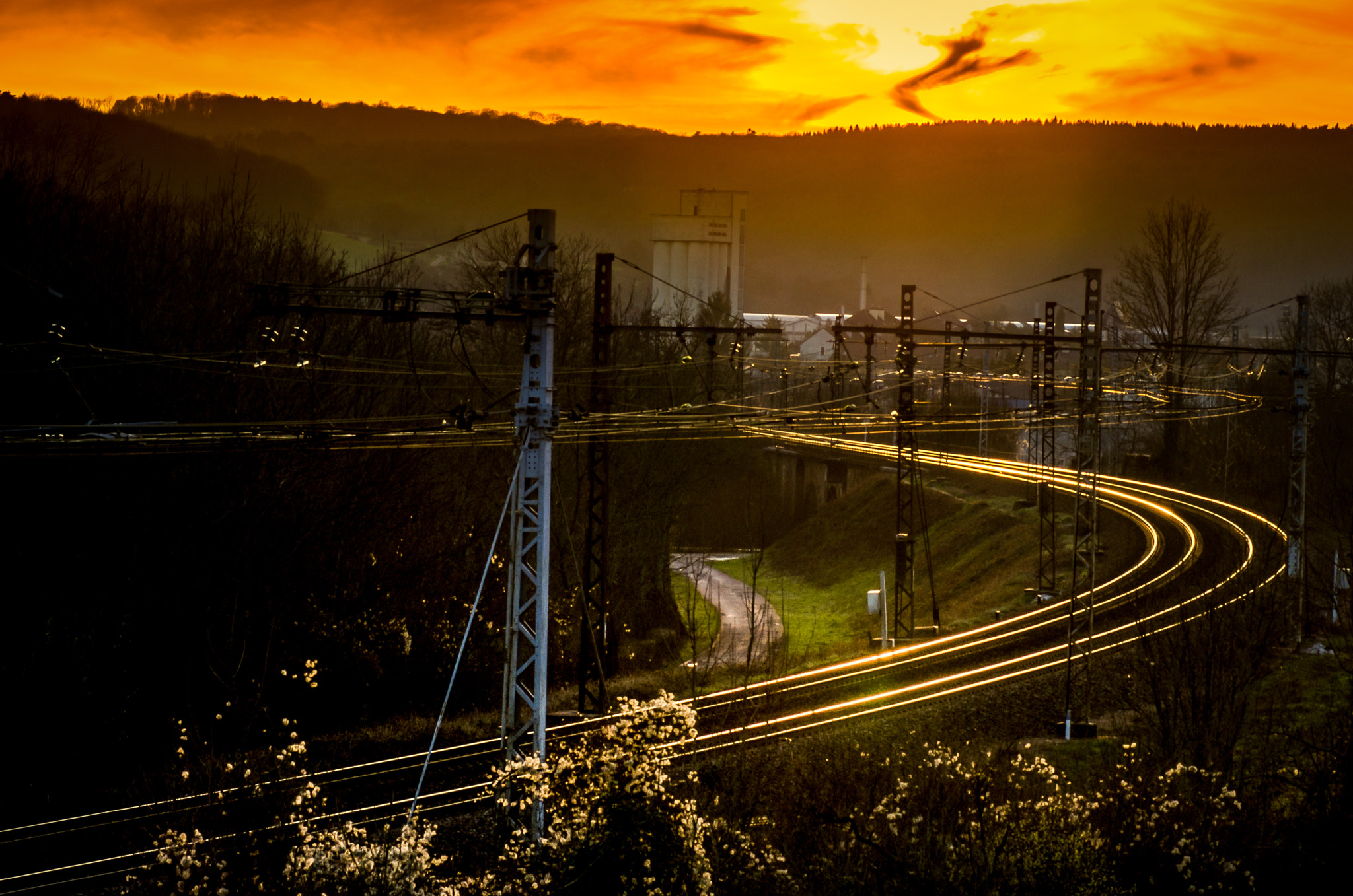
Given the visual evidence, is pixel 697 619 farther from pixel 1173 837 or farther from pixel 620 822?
pixel 620 822

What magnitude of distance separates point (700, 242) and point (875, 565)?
35106 millimetres

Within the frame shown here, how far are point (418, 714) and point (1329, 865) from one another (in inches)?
612

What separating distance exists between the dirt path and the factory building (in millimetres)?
28636

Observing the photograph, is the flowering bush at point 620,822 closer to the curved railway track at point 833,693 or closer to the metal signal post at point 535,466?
the metal signal post at point 535,466

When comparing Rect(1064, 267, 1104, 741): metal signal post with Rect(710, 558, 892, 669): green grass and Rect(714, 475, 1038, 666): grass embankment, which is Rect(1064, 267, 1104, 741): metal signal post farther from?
Rect(710, 558, 892, 669): green grass

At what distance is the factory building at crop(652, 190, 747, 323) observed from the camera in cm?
7075

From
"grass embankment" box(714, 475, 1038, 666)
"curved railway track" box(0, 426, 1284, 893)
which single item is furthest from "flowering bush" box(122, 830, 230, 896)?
"grass embankment" box(714, 475, 1038, 666)

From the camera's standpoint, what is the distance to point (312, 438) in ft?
38.5

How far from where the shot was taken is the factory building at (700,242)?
7075cm

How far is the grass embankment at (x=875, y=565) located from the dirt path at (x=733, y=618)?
0.60 m

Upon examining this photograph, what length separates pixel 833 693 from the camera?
1975cm

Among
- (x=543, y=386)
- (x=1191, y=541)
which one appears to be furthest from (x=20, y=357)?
(x=1191, y=541)

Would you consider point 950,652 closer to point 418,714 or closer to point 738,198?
point 418,714

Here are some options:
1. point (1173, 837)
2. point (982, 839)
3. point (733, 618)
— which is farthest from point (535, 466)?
point (733, 618)
